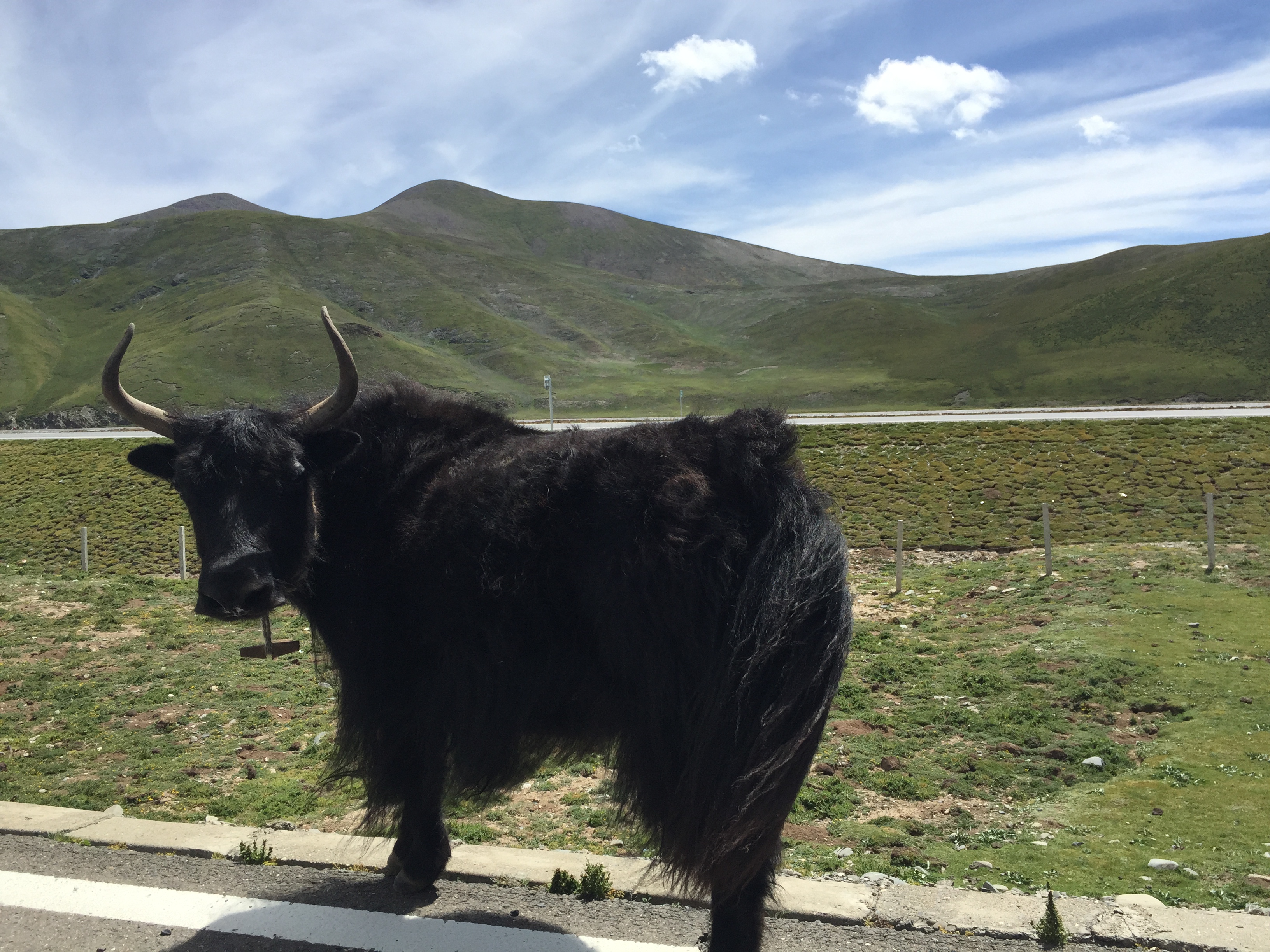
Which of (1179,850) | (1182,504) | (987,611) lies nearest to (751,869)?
(1179,850)

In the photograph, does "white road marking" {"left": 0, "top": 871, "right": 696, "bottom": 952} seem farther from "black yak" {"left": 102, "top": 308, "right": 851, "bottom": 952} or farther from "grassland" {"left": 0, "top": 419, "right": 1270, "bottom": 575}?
"grassland" {"left": 0, "top": 419, "right": 1270, "bottom": 575}

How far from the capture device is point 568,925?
361cm

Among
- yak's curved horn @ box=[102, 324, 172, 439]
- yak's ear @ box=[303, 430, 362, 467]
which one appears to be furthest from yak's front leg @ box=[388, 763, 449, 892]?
yak's curved horn @ box=[102, 324, 172, 439]

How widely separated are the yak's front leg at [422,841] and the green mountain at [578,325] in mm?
33146

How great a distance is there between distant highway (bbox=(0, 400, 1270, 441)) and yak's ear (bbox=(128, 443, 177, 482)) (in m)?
15.6

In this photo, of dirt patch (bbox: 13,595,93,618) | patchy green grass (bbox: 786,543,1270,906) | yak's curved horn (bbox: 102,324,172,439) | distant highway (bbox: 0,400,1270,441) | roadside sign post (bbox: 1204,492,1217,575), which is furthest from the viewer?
distant highway (bbox: 0,400,1270,441)

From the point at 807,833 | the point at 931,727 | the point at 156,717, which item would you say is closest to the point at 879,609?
the point at 931,727

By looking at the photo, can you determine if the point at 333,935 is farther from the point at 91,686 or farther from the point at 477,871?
the point at 91,686

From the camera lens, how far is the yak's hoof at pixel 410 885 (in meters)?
3.89

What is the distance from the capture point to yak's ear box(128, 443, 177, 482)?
4.02 metres

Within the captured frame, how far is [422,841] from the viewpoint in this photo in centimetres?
393

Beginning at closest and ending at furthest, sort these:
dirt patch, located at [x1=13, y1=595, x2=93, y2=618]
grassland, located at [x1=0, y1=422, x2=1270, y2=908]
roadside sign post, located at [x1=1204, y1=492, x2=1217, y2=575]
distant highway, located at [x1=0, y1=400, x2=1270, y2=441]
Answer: grassland, located at [x1=0, y1=422, x2=1270, y2=908], dirt patch, located at [x1=13, y1=595, x2=93, y2=618], roadside sign post, located at [x1=1204, y1=492, x2=1217, y2=575], distant highway, located at [x1=0, y1=400, x2=1270, y2=441]

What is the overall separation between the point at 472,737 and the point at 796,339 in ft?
331

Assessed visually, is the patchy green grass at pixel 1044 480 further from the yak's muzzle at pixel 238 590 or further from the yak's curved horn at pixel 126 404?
the yak's muzzle at pixel 238 590
